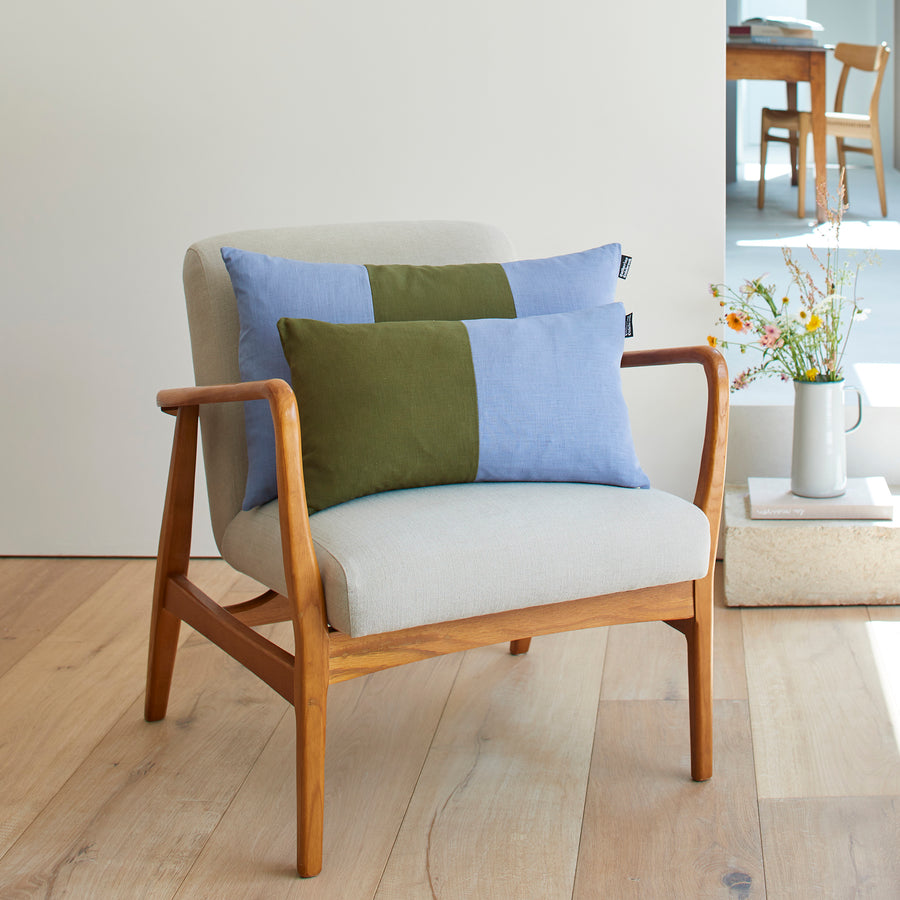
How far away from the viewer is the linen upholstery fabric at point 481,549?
4.67ft

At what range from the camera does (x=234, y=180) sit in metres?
2.66

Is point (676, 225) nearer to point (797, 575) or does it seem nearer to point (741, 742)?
point (797, 575)

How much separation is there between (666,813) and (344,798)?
470mm

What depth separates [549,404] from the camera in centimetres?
168

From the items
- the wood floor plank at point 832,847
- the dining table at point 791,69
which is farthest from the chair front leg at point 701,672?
the dining table at point 791,69

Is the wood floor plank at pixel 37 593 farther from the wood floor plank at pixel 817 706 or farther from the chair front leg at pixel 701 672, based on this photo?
the wood floor plank at pixel 817 706

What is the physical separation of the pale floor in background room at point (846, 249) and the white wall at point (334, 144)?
49 centimetres

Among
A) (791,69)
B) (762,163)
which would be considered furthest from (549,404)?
(762,163)

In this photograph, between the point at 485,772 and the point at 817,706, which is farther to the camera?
the point at 817,706

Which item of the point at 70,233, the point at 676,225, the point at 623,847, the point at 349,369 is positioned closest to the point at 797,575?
the point at 676,225

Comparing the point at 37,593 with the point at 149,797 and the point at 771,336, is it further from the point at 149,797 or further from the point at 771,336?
the point at 771,336

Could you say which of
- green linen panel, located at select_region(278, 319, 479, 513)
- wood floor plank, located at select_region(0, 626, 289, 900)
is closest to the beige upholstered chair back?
green linen panel, located at select_region(278, 319, 479, 513)

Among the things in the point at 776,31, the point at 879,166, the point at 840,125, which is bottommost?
the point at 879,166

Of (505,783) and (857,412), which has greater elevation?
(857,412)
